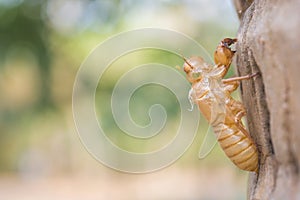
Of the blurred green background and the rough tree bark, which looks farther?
the blurred green background

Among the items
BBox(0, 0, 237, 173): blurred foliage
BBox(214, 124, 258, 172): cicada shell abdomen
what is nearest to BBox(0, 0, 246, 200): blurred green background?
BBox(0, 0, 237, 173): blurred foliage

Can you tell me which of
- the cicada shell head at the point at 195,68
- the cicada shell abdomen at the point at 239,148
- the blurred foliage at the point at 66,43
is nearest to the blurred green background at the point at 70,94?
the blurred foliage at the point at 66,43

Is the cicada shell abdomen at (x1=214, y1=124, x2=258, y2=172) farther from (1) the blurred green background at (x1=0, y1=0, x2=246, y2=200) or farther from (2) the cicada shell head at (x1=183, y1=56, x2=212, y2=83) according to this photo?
(1) the blurred green background at (x1=0, y1=0, x2=246, y2=200)

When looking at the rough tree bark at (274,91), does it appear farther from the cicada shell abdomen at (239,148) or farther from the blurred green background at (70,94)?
the blurred green background at (70,94)

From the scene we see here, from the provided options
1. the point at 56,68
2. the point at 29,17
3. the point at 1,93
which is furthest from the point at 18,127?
the point at 29,17

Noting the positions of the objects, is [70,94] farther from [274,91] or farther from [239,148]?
[274,91]

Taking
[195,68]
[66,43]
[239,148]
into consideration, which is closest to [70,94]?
[66,43]

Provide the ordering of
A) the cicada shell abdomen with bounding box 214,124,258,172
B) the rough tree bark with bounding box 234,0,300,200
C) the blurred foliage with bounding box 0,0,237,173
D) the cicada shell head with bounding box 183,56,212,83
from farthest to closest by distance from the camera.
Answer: the blurred foliage with bounding box 0,0,237,173 < the cicada shell head with bounding box 183,56,212,83 < the cicada shell abdomen with bounding box 214,124,258,172 < the rough tree bark with bounding box 234,0,300,200
